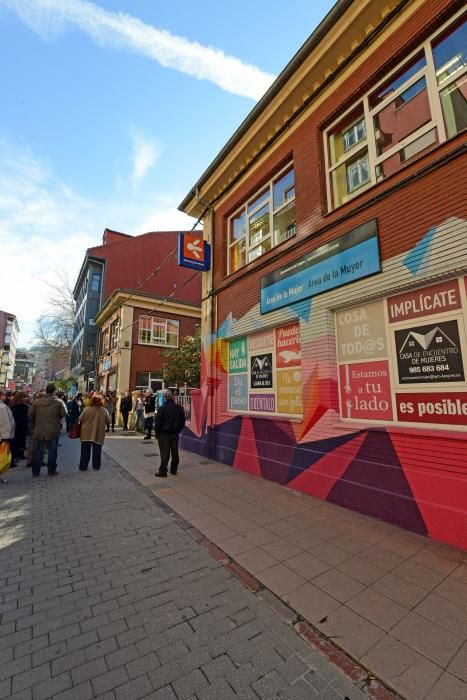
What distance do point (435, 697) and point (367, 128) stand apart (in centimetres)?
690

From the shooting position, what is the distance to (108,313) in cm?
2225

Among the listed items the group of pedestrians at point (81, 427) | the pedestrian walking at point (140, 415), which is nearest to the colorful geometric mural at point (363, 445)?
the group of pedestrians at point (81, 427)

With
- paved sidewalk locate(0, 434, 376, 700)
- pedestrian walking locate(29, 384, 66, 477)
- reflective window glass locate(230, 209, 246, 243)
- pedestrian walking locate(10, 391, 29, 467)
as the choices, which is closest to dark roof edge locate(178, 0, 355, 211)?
reflective window glass locate(230, 209, 246, 243)

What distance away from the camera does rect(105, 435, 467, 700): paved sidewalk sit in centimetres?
201

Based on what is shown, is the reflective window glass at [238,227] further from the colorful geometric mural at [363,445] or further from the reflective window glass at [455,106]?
the reflective window glass at [455,106]

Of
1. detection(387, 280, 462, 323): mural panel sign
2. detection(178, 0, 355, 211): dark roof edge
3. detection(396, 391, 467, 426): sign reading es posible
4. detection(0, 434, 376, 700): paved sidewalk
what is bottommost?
detection(0, 434, 376, 700): paved sidewalk

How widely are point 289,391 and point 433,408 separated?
2.72 meters

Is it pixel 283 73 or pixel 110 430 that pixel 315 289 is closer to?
pixel 283 73

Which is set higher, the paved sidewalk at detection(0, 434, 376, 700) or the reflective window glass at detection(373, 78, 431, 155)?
the reflective window glass at detection(373, 78, 431, 155)

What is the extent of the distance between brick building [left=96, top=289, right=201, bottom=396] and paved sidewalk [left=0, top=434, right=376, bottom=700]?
14653mm

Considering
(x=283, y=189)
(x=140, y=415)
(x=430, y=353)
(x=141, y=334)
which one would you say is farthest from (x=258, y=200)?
(x=141, y=334)

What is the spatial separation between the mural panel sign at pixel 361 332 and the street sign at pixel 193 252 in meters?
5.10

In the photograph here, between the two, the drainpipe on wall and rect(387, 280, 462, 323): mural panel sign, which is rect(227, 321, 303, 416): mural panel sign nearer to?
the drainpipe on wall

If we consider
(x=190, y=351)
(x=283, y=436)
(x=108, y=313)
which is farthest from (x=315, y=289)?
(x=108, y=313)
